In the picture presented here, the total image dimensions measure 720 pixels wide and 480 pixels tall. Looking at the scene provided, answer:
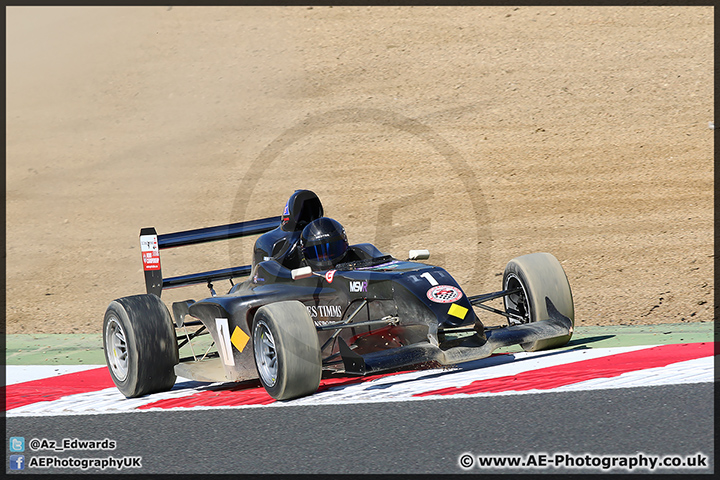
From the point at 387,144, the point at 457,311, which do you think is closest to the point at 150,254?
the point at 457,311

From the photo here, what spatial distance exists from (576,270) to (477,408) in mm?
6361

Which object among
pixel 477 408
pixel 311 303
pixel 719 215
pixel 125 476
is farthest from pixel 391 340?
pixel 719 215

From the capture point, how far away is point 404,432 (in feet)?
17.6

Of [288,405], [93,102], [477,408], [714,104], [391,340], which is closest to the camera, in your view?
[477,408]

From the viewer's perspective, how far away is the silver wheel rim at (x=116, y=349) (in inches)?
291

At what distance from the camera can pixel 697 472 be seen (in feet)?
14.6

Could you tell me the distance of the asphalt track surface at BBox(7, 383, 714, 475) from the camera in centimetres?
487

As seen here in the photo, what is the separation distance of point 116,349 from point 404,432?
310cm

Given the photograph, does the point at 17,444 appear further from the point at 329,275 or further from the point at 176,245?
the point at 176,245

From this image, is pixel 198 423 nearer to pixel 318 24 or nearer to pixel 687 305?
pixel 687 305

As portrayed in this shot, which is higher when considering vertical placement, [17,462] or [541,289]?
[541,289]

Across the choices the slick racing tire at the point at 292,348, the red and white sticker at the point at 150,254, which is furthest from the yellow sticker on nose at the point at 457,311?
the red and white sticker at the point at 150,254

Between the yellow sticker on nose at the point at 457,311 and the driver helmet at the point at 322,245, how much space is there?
4.08ft

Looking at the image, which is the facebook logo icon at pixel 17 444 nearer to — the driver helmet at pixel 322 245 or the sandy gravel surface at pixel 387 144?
the driver helmet at pixel 322 245
